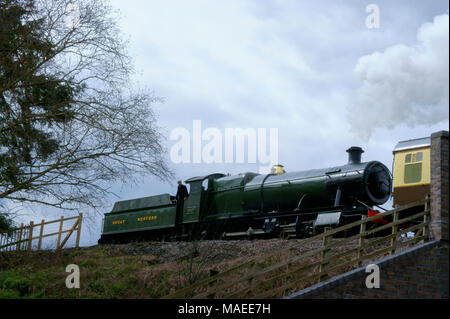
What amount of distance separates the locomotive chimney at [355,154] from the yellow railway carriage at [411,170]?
1449 mm

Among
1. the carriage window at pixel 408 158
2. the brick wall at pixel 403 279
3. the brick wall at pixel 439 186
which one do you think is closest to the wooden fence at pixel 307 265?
the brick wall at pixel 439 186

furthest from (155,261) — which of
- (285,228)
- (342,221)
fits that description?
(342,221)

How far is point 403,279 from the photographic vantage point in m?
10.6

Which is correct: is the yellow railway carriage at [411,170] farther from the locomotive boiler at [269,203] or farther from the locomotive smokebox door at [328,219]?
the locomotive smokebox door at [328,219]

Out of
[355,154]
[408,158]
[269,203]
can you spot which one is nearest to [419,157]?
[408,158]

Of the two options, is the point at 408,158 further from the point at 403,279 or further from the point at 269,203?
the point at 403,279

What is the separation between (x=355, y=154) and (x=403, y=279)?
712cm

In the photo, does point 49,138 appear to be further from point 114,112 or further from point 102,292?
point 102,292

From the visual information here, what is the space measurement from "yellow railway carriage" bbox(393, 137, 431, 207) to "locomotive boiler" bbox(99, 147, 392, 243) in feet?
3.29

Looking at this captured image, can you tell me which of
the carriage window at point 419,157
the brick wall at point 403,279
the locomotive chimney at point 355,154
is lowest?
the brick wall at point 403,279

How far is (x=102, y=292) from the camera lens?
1345 centimetres

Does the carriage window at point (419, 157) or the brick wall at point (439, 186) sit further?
the carriage window at point (419, 157)

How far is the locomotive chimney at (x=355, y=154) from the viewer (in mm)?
17062
